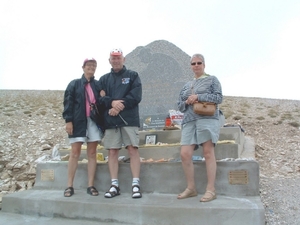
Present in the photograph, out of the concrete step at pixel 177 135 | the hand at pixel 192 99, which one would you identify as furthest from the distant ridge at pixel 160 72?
the hand at pixel 192 99

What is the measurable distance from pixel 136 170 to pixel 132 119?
67cm

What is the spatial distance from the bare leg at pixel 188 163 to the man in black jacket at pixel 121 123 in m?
0.65

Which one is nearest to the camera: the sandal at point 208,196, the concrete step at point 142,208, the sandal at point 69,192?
the concrete step at point 142,208

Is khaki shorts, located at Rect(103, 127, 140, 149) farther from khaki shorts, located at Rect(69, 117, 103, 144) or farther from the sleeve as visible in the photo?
the sleeve

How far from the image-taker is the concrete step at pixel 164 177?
387 cm

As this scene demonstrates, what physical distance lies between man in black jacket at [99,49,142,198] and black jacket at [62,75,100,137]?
306mm

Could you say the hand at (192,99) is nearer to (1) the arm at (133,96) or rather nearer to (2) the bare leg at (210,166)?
(2) the bare leg at (210,166)

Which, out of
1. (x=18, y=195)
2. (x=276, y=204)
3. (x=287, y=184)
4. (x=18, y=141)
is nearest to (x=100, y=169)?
(x=18, y=195)

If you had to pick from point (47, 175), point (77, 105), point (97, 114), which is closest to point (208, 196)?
point (97, 114)

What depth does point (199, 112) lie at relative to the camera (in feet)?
12.2

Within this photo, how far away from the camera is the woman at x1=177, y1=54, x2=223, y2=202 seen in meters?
3.71

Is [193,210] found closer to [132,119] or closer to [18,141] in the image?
[132,119]

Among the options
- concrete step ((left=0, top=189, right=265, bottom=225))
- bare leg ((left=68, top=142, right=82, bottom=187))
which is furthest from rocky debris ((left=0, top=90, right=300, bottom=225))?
bare leg ((left=68, top=142, right=82, bottom=187))

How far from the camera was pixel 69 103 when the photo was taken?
4352 millimetres
